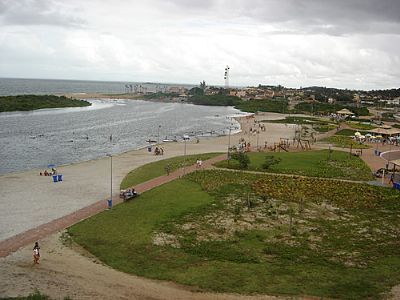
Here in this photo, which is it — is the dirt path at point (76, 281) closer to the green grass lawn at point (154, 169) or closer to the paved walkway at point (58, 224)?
the paved walkway at point (58, 224)

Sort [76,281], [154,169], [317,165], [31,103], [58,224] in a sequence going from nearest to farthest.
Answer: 1. [76,281]
2. [58,224]
3. [154,169]
4. [317,165]
5. [31,103]

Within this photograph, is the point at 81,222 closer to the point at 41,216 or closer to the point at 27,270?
the point at 41,216

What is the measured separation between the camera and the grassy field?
1822cm

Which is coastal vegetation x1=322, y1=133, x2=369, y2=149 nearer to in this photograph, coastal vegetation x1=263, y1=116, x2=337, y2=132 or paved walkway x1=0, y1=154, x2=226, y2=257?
coastal vegetation x1=263, y1=116, x2=337, y2=132

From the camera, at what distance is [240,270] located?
62.7 feet

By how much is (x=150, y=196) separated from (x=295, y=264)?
13.7 meters

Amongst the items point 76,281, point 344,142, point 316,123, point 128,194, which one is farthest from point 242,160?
point 316,123

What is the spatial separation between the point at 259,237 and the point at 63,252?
10.1 meters

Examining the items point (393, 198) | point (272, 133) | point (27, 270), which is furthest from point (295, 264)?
point (272, 133)

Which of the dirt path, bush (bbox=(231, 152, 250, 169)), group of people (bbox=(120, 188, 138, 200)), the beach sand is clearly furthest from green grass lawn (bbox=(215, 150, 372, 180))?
the dirt path

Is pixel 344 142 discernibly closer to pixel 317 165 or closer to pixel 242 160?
pixel 317 165

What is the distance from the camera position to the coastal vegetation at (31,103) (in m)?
113

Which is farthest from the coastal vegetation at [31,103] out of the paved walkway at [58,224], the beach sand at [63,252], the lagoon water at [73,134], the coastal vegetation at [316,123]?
the paved walkway at [58,224]

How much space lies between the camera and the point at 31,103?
12056cm
